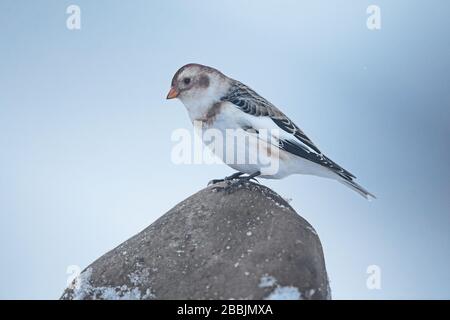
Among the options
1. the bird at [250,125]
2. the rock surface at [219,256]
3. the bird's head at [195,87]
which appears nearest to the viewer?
the rock surface at [219,256]

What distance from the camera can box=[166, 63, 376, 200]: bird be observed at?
508 centimetres

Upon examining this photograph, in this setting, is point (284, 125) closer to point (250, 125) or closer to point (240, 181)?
point (250, 125)

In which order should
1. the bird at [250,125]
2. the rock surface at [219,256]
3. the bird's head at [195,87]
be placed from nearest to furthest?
the rock surface at [219,256] < the bird at [250,125] < the bird's head at [195,87]

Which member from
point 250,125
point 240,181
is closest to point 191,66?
point 250,125

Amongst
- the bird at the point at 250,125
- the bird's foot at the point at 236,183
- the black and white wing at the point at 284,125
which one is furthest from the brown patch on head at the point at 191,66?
the bird's foot at the point at 236,183

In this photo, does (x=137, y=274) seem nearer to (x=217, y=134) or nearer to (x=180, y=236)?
(x=180, y=236)

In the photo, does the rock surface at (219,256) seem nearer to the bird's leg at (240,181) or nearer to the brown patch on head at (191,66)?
the bird's leg at (240,181)

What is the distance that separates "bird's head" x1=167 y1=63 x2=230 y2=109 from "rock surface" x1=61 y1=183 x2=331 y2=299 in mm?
792

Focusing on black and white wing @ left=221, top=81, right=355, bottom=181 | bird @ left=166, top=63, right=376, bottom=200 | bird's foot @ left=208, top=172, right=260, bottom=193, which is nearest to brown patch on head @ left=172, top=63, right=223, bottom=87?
bird @ left=166, top=63, right=376, bottom=200

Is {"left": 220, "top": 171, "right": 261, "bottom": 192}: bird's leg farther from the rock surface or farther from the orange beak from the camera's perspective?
the orange beak

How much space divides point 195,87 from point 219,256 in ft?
5.14

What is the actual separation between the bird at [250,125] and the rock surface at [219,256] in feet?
1.02

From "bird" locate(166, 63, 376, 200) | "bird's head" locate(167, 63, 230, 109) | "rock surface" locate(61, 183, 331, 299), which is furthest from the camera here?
"bird's head" locate(167, 63, 230, 109)

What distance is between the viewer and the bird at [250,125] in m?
5.08
